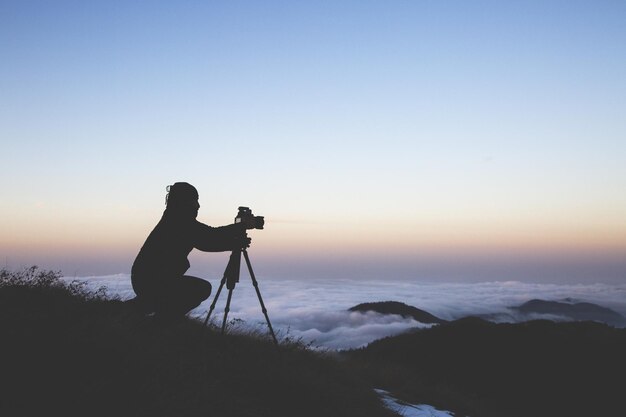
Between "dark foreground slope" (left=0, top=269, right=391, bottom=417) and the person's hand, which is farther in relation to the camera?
the person's hand

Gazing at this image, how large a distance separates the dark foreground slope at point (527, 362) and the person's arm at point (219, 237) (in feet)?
50.8

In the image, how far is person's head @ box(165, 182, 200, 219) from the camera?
6.14m

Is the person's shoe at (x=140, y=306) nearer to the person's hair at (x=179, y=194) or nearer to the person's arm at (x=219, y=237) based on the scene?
the person's arm at (x=219, y=237)

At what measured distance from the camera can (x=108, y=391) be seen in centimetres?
419

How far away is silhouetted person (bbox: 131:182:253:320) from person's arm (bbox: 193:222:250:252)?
0.05 feet

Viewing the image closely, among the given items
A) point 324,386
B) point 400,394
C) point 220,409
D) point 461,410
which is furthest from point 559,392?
point 220,409

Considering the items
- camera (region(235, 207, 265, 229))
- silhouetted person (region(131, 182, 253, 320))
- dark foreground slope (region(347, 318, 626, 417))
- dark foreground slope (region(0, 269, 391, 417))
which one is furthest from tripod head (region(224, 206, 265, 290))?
dark foreground slope (region(347, 318, 626, 417))

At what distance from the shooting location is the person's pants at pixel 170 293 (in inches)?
237

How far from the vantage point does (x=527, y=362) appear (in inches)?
1264

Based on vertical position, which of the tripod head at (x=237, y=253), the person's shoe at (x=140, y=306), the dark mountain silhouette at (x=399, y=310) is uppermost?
the tripod head at (x=237, y=253)

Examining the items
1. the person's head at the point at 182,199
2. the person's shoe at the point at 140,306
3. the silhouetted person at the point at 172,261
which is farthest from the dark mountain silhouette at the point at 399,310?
the person's head at the point at 182,199

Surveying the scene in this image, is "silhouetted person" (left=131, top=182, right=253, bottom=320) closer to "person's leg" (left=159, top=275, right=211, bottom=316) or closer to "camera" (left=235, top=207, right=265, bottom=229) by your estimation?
"person's leg" (left=159, top=275, right=211, bottom=316)

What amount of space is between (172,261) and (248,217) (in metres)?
1.37

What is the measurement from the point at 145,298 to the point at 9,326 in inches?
66.1
